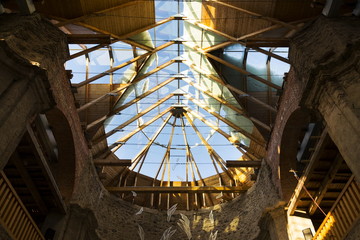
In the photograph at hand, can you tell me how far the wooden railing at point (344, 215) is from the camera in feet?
33.3

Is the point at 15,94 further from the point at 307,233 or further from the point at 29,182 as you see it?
the point at 307,233

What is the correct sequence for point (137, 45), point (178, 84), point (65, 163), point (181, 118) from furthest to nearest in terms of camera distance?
point (181, 118) < point (178, 84) < point (137, 45) < point (65, 163)

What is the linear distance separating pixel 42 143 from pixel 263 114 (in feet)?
33.7

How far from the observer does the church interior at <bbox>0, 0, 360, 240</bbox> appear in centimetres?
909

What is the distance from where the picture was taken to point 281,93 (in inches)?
541

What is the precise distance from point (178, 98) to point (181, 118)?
65.1 inches

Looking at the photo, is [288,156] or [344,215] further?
[288,156]

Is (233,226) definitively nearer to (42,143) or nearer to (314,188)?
(314,188)

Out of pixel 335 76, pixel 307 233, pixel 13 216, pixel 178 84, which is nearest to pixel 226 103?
pixel 178 84

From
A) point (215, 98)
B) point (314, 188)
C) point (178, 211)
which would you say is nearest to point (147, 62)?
point (215, 98)

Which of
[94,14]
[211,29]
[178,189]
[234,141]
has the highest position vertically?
[211,29]

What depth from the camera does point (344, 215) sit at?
10555 mm

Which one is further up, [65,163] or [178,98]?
[178,98]

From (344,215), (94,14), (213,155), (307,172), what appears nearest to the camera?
(344,215)
